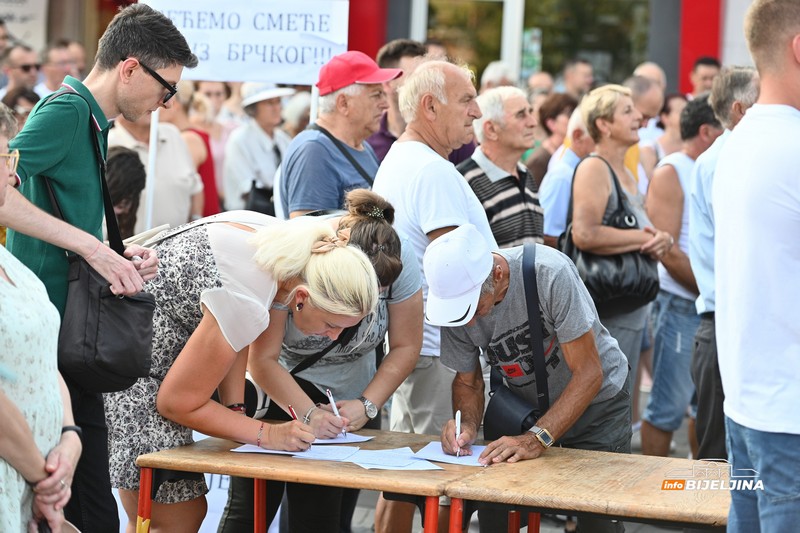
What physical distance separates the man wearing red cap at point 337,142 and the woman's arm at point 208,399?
1.49 m

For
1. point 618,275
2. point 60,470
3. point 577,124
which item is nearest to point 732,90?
point 618,275

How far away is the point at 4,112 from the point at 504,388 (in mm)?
1811

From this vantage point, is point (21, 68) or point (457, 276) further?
point (21, 68)

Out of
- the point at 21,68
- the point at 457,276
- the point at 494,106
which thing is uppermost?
the point at 21,68

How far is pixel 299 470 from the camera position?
3.10 meters

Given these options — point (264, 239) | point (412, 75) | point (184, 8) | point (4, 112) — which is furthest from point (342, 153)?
point (4, 112)

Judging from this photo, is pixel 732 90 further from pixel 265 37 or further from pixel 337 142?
pixel 265 37

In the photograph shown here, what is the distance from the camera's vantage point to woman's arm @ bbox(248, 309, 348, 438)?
11.7 ft

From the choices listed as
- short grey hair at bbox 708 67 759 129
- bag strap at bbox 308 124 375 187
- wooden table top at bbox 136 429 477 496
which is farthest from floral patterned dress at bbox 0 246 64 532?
short grey hair at bbox 708 67 759 129

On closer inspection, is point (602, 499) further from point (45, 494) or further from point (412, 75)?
point (412, 75)

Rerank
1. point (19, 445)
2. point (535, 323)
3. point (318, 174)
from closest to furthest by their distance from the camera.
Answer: point (19, 445)
point (535, 323)
point (318, 174)

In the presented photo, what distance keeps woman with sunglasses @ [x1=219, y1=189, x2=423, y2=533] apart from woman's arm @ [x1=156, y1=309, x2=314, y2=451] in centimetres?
18

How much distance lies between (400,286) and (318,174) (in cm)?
111

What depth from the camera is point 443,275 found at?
10.8ft
